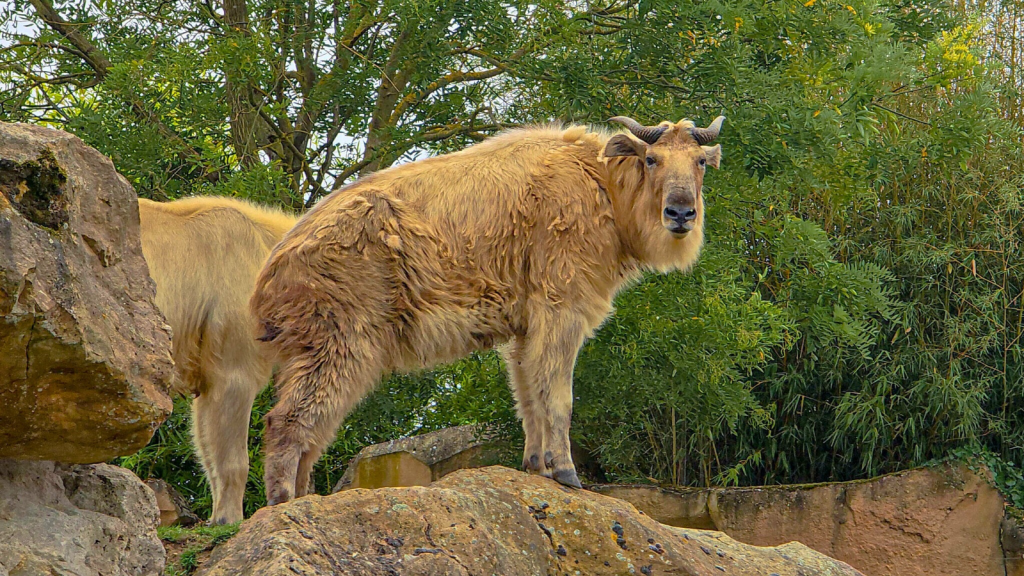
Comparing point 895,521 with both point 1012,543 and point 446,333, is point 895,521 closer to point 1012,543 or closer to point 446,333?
point 1012,543

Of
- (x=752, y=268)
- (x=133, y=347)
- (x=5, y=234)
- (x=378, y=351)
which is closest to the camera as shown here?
(x=5, y=234)

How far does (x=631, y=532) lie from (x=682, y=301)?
2817mm

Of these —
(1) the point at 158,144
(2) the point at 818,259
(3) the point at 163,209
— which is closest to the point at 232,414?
(3) the point at 163,209

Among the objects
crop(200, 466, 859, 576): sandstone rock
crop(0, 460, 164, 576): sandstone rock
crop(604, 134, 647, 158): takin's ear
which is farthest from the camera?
crop(604, 134, 647, 158): takin's ear

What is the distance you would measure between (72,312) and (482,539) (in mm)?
1553

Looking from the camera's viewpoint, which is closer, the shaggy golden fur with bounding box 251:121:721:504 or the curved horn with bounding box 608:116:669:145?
the shaggy golden fur with bounding box 251:121:721:504

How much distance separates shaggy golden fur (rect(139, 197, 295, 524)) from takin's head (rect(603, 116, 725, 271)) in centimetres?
212

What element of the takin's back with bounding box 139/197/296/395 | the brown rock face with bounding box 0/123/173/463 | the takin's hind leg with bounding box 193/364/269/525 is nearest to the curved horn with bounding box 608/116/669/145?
the takin's back with bounding box 139/197/296/395

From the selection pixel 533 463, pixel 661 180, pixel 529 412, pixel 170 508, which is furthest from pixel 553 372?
pixel 170 508

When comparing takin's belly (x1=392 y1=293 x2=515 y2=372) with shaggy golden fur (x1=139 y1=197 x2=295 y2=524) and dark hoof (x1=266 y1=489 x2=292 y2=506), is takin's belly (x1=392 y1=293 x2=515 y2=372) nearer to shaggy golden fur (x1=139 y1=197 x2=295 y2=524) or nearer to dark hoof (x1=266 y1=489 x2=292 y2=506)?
dark hoof (x1=266 y1=489 x2=292 y2=506)

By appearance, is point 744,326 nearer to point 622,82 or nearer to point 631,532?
point 622,82

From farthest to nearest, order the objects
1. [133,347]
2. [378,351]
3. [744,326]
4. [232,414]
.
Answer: [744,326] < [232,414] < [378,351] < [133,347]

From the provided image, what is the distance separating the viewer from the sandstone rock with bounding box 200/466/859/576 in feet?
11.2

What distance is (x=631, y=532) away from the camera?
14.5 ft
